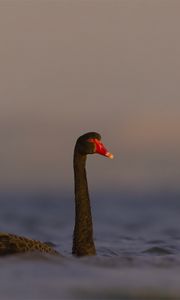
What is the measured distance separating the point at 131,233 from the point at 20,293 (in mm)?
10087

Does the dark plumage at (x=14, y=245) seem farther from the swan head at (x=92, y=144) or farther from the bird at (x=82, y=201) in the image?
the swan head at (x=92, y=144)

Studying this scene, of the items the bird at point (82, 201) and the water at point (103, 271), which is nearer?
the water at point (103, 271)

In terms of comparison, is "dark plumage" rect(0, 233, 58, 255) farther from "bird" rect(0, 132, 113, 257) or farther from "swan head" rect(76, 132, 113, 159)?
"swan head" rect(76, 132, 113, 159)

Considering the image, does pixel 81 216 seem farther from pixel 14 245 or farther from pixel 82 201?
pixel 14 245

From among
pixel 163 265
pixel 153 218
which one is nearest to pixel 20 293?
pixel 163 265

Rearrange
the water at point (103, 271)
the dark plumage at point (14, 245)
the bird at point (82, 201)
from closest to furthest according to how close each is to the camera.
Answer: the water at point (103, 271) < the dark plumage at point (14, 245) < the bird at point (82, 201)

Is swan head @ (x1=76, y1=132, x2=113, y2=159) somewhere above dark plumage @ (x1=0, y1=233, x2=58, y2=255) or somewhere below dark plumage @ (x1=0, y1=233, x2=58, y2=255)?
above

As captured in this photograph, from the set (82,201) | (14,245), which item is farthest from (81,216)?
(14,245)

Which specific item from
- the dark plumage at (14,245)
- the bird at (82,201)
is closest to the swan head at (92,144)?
the bird at (82,201)

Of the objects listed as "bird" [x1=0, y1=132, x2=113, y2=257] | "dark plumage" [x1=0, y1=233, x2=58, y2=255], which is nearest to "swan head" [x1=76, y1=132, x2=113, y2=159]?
"bird" [x1=0, y1=132, x2=113, y2=257]

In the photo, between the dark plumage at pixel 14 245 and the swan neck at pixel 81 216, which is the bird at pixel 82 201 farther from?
the dark plumage at pixel 14 245

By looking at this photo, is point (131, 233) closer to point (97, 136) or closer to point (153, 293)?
point (97, 136)

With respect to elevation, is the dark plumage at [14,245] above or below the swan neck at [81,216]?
below

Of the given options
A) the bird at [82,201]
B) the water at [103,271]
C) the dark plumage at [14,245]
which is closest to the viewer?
the water at [103,271]
